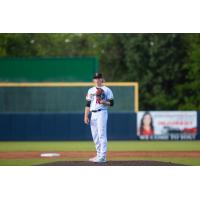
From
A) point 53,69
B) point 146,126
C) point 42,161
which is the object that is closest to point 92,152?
point 42,161

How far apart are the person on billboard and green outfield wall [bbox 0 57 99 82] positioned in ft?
10.1

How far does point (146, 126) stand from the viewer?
2305 centimetres

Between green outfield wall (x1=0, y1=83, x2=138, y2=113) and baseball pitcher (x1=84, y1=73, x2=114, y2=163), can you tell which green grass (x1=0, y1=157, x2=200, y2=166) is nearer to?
baseball pitcher (x1=84, y1=73, x2=114, y2=163)

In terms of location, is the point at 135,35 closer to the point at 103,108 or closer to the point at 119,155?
the point at 119,155

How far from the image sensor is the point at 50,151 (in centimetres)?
1748

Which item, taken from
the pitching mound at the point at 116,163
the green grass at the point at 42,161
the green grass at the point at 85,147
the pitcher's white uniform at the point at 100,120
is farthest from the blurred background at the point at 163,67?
the pitcher's white uniform at the point at 100,120

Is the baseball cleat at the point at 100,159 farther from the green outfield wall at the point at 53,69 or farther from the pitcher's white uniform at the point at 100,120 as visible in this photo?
the green outfield wall at the point at 53,69

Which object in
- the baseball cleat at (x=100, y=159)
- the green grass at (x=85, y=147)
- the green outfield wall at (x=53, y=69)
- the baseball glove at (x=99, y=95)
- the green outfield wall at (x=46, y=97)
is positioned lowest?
the baseball cleat at (x=100, y=159)

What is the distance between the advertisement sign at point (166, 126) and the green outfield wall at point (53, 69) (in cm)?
311

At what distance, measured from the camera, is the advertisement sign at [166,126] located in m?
23.0

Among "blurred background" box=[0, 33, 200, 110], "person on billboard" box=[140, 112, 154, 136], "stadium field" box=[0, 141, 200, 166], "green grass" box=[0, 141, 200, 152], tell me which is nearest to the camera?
"stadium field" box=[0, 141, 200, 166]

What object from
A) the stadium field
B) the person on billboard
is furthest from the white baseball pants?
the person on billboard

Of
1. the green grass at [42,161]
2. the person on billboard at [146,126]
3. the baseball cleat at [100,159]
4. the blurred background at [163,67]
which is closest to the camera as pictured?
the baseball cleat at [100,159]

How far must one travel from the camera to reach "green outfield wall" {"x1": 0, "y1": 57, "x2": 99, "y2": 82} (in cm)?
2528
